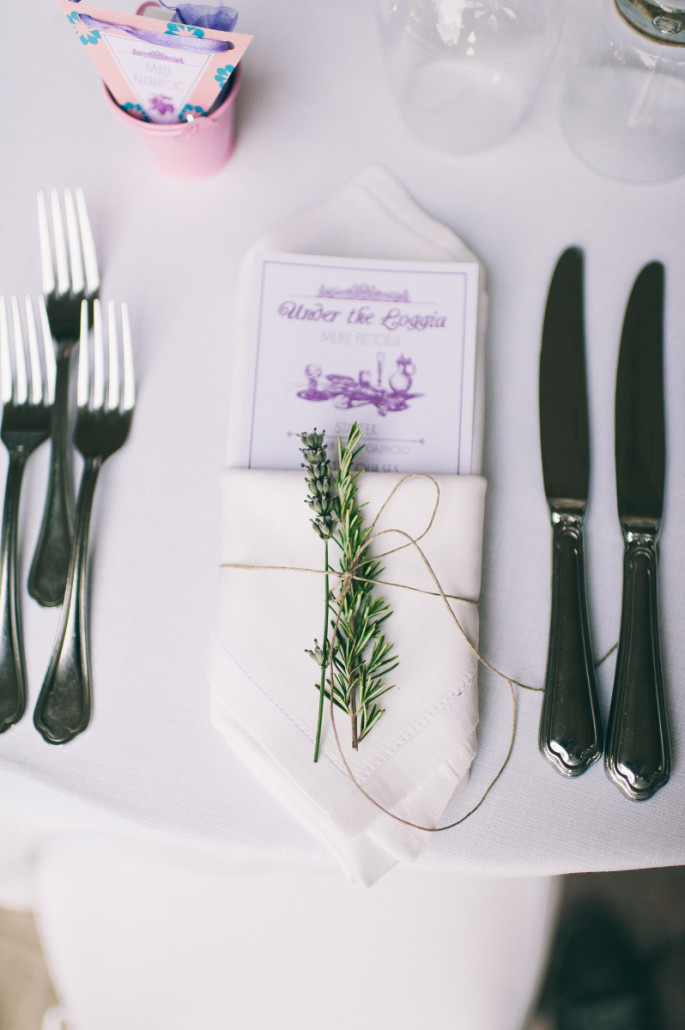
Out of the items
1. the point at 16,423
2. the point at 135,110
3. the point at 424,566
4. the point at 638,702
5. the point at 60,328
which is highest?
the point at 135,110

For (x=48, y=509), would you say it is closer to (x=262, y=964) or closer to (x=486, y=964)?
(x=262, y=964)

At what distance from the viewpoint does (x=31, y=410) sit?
1.97 feet

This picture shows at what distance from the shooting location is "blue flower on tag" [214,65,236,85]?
53 centimetres

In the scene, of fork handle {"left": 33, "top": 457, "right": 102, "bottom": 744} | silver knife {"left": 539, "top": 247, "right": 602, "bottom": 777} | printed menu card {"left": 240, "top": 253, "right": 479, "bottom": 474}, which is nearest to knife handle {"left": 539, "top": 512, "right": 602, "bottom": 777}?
silver knife {"left": 539, "top": 247, "right": 602, "bottom": 777}

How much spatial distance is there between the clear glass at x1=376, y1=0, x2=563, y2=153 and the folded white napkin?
41 cm

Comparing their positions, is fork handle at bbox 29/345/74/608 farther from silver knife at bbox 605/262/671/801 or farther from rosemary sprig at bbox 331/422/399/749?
silver knife at bbox 605/262/671/801

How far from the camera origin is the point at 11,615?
56 centimetres

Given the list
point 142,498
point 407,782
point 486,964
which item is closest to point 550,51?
point 142,498

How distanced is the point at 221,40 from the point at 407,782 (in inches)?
24.9

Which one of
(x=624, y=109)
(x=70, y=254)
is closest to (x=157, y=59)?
(x=70, y=254)

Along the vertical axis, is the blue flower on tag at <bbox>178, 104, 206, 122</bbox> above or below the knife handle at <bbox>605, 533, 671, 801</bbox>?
above

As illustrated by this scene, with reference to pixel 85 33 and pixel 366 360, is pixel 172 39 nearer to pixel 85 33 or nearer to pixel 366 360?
pixel 85 33

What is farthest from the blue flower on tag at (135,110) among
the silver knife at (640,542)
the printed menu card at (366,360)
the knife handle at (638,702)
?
the knife handle at (638,702)

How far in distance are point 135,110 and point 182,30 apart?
0.11 m
